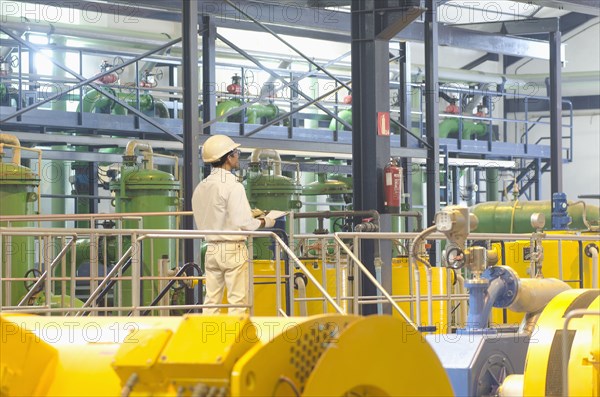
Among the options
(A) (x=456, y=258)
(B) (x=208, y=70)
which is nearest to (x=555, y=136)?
(B) (x=208, y=70)

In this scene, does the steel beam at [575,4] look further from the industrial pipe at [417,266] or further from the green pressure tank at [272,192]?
the industrial pipe at [417,266]

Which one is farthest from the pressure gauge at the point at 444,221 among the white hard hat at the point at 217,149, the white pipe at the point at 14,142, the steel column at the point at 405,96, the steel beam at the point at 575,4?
the steel column at the point at 405,96

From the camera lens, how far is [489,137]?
2016cm

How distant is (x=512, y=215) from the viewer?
1523 centimetres

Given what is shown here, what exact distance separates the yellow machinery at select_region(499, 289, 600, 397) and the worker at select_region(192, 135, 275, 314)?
2.83m

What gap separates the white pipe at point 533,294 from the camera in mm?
5605

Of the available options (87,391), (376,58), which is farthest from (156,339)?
(376,58)

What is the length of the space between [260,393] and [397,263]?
8130 mm

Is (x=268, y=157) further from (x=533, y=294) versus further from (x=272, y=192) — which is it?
(x=533, y=294)

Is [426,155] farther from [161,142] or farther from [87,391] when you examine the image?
[87,391]

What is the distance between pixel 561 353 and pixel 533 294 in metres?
1.08

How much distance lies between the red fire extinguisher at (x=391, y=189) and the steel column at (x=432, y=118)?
2.44 metres

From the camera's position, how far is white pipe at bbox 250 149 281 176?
14.2 meters

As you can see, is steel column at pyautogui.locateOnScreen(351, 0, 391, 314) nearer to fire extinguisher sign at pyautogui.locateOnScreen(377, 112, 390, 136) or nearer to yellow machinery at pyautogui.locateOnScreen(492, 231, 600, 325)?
fire extinguisher sign at pyautogui.locateOnScreen(377, 112, 390, 136)
